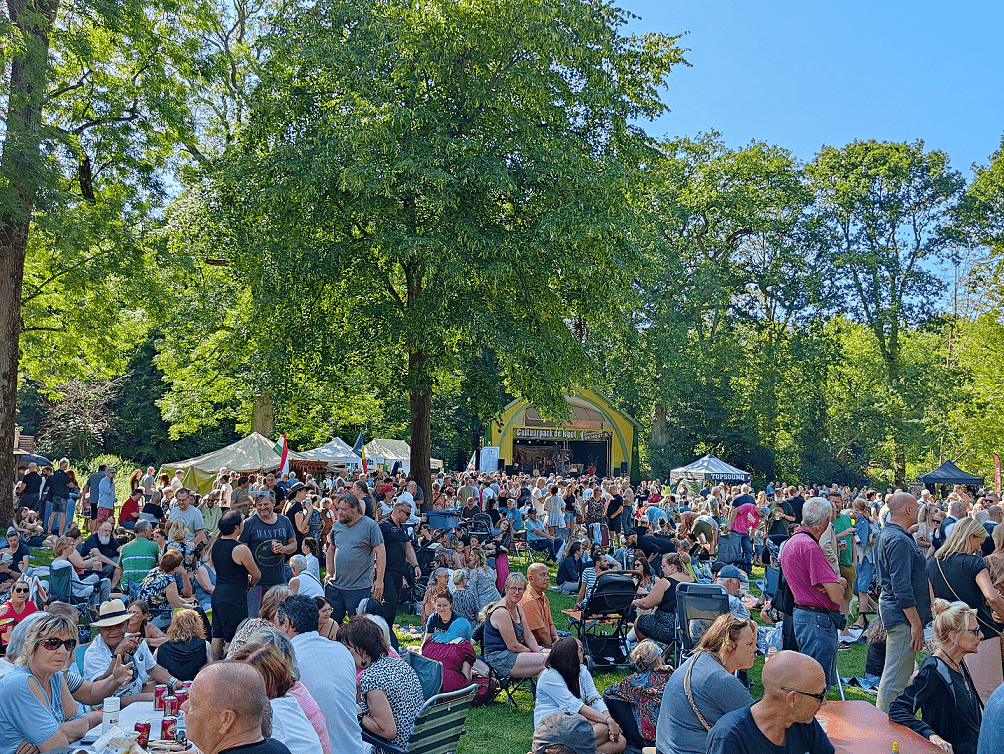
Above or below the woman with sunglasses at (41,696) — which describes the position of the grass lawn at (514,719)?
below

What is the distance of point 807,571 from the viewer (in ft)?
21.4

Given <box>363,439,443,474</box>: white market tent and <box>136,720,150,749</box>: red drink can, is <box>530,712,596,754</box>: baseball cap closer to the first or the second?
<box>136,720,150,749</box>: red drink can

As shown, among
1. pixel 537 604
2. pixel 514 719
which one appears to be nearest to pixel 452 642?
pixel 514 719

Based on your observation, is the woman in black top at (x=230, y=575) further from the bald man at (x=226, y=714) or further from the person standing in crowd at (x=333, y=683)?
the bald man at (x=226, y=714)

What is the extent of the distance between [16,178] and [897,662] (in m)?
14.9

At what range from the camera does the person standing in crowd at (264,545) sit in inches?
322

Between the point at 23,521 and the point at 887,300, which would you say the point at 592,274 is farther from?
the point at 887,300

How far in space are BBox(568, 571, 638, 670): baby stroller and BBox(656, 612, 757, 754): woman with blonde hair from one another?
4739mm

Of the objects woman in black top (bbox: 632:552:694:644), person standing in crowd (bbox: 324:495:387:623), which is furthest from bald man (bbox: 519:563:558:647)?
person standing in crowd (bbox: 324:495:387:623)

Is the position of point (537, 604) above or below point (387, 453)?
below

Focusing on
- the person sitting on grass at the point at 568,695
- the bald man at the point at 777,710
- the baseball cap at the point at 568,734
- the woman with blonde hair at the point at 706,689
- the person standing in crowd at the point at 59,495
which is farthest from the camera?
the person standing in crowd at the point at 59,495

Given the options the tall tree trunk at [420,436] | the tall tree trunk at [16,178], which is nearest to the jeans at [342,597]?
the tall tree trunk at [420,436]

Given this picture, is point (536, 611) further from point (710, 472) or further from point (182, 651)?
point (710, 472)

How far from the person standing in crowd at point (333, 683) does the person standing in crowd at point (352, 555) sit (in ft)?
10.2
